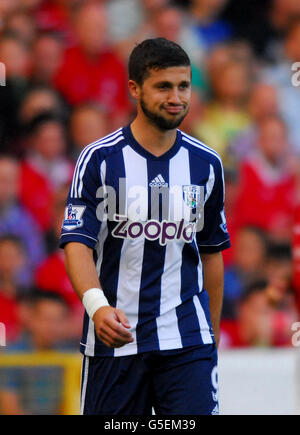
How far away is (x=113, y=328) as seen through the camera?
129 inches

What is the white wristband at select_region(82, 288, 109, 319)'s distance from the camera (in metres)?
3.46

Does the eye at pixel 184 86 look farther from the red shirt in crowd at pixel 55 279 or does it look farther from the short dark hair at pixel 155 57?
the red shirt in crowd at pixel 55 279

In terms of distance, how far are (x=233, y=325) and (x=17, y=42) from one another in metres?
2.82

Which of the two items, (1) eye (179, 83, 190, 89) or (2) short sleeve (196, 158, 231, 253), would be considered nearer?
(1) eye (179, 83, 190, 89)

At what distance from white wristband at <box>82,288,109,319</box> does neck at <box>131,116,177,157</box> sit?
2.35 feet

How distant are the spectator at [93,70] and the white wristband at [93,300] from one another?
394 cm

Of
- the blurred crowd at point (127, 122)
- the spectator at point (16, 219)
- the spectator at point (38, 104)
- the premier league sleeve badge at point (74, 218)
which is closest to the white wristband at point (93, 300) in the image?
the premier league sleeve badge at point (74, 218)

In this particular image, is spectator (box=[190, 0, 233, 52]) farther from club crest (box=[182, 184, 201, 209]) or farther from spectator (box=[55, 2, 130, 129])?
club crest (box=[182, 184, 201, 209])

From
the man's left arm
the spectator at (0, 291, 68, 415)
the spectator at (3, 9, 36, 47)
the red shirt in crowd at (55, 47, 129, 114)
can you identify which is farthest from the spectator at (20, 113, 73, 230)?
the man's left arm

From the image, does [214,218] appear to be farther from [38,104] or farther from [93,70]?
[93,70]

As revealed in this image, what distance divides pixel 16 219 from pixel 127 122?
3.98 ft
